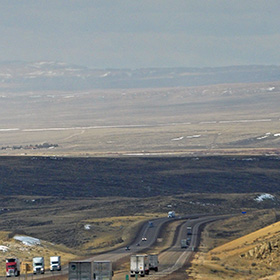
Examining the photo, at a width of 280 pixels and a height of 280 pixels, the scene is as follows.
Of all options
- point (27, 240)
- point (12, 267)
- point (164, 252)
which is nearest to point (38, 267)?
point (12, 267)

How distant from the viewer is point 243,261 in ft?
207

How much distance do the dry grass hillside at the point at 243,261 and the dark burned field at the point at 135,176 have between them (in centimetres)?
7445

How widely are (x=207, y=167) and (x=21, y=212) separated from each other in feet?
182

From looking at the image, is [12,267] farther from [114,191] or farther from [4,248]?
[114,191]

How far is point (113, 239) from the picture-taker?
88000 millimetres

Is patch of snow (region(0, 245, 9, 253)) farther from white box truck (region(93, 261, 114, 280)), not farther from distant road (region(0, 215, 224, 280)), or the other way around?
white box truck (region(93, 261, 114, 280))

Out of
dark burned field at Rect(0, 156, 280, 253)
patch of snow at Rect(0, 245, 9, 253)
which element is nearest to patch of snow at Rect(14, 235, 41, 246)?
patch of snow at Rect(0, 245, 9, 253)

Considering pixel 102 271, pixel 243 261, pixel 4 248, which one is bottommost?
pixel 243 261

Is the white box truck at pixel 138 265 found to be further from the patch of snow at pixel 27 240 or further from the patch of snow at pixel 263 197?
the patch of snow at pixel 263 197

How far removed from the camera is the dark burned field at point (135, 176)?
147375 millimetres

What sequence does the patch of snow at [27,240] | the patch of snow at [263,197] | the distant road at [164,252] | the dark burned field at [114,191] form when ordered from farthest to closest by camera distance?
the patch of snow at [263,197] → the dark burned field at [114,191] → the patch of snow at [27,240] → the distant road at [164,252]

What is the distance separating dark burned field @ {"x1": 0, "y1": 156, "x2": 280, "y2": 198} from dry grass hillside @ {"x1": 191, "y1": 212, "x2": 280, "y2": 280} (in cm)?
7445

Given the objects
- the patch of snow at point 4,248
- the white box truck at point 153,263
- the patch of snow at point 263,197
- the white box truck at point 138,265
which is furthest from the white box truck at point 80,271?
the patch of snow at point 263,197

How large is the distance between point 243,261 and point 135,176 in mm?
96026
